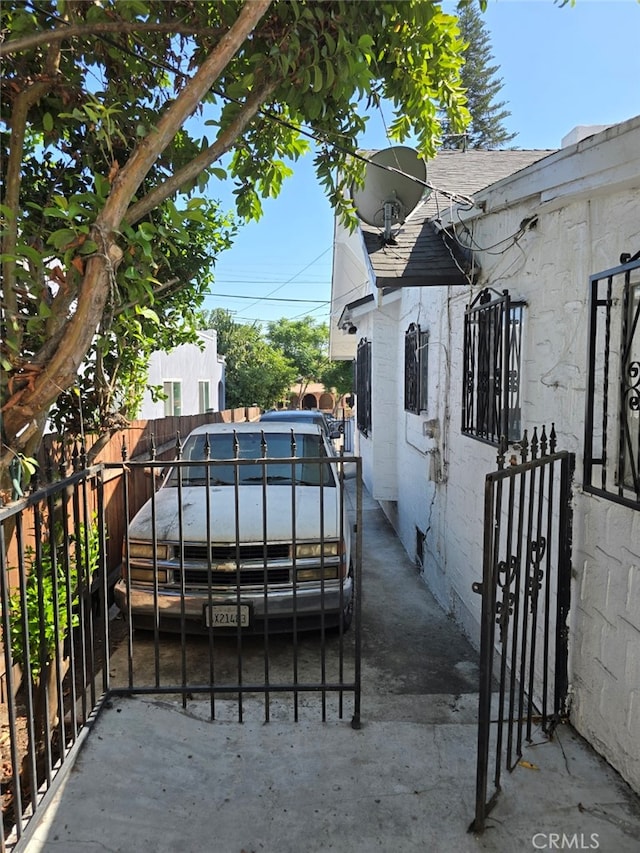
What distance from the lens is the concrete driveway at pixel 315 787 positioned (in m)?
2.33

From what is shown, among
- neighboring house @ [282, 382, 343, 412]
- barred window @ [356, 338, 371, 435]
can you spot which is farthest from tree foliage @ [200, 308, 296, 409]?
barred window @ [356, 338, 371, 435]

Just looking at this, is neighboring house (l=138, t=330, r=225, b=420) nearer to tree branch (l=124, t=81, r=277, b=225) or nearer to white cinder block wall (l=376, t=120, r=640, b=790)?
white cinder block wall (l=376, t=120, r=640, b=790)

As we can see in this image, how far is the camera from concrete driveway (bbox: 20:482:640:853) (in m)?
2.33

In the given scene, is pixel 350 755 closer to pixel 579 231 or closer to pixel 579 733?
pixel 579 733

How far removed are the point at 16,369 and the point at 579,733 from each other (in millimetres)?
3276

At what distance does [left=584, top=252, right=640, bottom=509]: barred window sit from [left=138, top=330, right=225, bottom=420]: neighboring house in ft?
26.8

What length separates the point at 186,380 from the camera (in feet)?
52.2

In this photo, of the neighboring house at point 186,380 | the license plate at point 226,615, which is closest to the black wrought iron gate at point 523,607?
the license plate at point 226,615

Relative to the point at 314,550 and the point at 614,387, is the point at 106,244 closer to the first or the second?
the point at 614,387

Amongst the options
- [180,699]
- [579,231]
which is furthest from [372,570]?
[579,231]

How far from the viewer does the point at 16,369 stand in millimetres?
2281

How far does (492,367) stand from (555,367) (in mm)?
952

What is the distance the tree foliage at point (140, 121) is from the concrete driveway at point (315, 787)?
165 centimetres

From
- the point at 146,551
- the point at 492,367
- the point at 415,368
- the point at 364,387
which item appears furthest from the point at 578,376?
the point at 364,387
